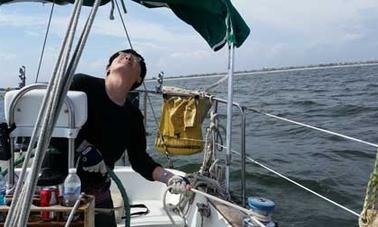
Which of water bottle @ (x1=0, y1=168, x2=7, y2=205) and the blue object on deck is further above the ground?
water bottle @ (x1=0, y1=168, x2=7, y2=205)

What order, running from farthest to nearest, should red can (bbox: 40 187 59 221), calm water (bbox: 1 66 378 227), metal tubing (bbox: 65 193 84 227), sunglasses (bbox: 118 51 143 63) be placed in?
calm water (bbox: 1 66 378 227)
sunglasses (bbox: 118 51 143 63)
red can (bbox: 40 187 59 221)
metal tubing (bbox: 65 193 84 227)

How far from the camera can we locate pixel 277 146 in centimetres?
1049

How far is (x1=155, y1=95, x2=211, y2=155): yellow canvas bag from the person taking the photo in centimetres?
454

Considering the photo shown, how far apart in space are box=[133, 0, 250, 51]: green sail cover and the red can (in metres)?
2.02

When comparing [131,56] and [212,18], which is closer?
[131,56]

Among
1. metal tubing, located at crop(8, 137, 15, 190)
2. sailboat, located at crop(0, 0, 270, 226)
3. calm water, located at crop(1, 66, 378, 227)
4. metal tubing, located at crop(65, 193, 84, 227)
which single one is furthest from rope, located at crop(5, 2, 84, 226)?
calm water, located at crop(1, 66, 378, 227)

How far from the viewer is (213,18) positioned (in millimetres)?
3709

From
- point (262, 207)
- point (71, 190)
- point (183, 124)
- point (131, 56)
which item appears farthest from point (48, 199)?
point (183, 124)

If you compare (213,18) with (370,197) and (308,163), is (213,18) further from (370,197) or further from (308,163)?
(308,163)

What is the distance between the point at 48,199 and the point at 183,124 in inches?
113

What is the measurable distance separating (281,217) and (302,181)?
1535 millimetres

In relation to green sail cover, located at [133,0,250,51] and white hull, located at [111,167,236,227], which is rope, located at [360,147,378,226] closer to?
white hull, located at [111,167,236,227]

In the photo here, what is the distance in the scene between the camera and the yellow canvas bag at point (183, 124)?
4.54 meters

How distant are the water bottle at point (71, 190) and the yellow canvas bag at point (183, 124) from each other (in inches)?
108
